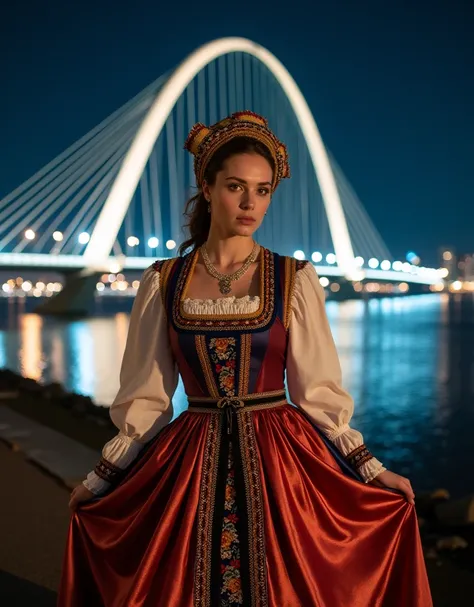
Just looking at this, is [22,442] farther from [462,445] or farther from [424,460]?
[462,445]

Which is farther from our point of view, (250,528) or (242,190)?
(242,190)

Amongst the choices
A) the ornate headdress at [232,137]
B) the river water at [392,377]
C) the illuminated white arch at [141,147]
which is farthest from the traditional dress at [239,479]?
the illuminated white arch at [141,147]

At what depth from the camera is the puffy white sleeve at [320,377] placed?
176cm

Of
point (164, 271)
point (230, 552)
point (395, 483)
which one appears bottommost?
point (230, 552)

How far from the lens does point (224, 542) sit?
1.64m

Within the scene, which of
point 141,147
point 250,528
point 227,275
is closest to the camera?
point 250,528

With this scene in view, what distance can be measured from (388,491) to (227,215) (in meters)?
0.75

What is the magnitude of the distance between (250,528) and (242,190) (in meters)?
0.77

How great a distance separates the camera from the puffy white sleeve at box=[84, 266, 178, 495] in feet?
5.94

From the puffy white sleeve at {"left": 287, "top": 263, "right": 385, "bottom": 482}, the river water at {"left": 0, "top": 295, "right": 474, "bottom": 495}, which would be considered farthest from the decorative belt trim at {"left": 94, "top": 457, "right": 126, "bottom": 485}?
the river water at {"left": 0, "top": 295, "right": 474, "bottom": 495}

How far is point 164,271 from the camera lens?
6.17 feet

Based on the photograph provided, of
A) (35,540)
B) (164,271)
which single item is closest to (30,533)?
(35,540)

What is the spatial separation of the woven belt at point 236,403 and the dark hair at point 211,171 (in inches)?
17.1

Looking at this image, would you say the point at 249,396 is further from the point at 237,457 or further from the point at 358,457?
the point at 358,457
